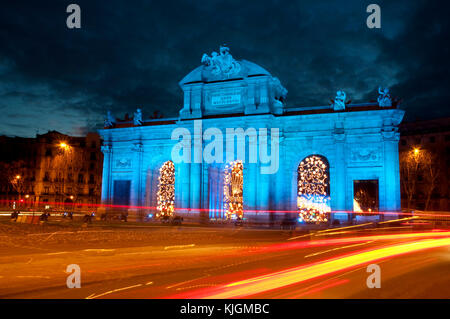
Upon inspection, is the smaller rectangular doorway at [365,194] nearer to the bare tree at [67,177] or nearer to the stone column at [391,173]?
the stone column at [391,173]

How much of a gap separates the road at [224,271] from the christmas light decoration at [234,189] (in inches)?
718

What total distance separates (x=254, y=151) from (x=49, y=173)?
51.8m

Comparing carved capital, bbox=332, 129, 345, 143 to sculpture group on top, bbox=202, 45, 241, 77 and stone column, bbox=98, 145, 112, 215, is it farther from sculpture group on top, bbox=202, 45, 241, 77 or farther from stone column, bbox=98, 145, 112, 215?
stone column, bbox=98, 145, 112, 215

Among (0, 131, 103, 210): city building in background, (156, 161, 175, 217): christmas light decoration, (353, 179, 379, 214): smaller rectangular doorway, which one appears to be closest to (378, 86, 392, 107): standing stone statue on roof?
(156, 161, 175, 217): christmas light decoration

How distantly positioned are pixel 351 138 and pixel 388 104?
151 inches

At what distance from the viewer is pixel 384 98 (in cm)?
2925

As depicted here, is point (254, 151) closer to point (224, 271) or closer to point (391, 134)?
point (391, 134)

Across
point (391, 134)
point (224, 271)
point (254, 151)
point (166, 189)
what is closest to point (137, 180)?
point (166, 189)

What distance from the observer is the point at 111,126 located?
38812 mm

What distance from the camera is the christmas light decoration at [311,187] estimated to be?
3189cm

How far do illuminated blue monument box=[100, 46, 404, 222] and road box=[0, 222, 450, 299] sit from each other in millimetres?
14449

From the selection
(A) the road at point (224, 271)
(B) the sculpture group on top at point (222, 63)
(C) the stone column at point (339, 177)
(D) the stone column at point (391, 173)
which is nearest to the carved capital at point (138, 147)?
(B) the sculpture group on top at point (222, 63)
